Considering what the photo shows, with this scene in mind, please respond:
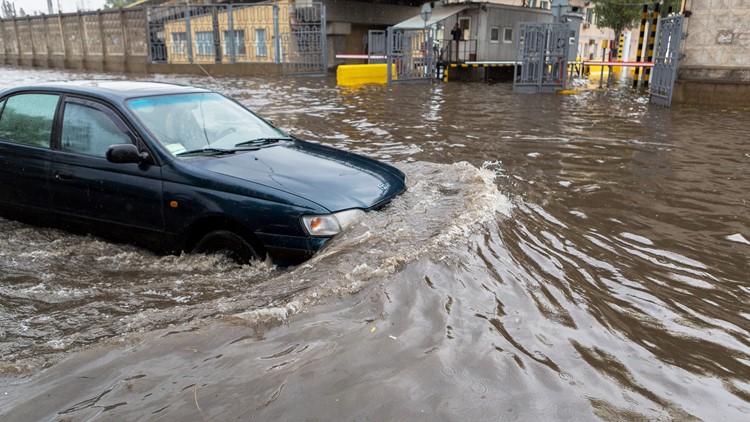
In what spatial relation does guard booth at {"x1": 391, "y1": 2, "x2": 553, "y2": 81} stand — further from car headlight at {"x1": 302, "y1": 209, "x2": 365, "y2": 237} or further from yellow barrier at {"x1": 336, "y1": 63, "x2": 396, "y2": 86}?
car headlight at {"x1": 302, "y1": 209, "x2": 365, "y2": 237}

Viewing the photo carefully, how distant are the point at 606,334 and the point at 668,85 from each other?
1322cm

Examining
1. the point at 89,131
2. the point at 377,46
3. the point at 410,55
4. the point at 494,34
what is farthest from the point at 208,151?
the point at 494,34

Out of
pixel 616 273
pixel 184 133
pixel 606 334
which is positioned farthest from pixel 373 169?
pixel 606 334

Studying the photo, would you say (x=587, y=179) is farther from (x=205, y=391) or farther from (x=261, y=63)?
(x=261, y=63)

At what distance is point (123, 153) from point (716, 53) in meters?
14.5

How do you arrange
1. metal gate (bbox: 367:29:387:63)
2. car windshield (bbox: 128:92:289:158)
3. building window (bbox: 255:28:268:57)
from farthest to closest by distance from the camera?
building window (bbox: 255:28:268:57), metal gate (bbox: 367:29:387:63), car windshield (bbox: 128:92:289:158)

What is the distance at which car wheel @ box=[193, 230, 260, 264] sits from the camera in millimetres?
4055

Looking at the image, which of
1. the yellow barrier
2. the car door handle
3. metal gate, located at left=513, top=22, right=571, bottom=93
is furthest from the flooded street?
the yellow barrier

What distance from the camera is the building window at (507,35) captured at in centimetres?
2762

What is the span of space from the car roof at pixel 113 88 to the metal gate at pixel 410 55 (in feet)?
53.0

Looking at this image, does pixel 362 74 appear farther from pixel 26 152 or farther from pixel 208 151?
pixel 208 151

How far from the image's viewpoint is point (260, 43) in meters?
28.7

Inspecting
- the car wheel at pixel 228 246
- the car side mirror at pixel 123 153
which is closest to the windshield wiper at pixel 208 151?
the car side mirror at pixel 123 153

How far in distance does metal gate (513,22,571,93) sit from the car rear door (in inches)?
588
